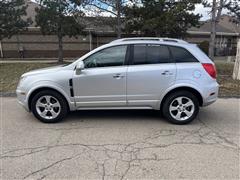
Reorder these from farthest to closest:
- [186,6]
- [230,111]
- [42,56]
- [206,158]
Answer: [42,56] → [186,6] → [230,111] → [206,158]

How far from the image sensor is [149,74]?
4395mm

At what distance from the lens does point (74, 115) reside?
16.7 feet

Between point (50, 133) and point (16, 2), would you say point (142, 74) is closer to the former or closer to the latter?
point (50, 133)

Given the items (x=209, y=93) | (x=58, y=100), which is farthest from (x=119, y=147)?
(x=209, y=93)

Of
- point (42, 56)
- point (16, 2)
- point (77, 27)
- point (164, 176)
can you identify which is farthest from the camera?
point (42, 56)

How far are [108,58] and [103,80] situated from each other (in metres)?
0.49

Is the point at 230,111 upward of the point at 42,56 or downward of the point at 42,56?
downward

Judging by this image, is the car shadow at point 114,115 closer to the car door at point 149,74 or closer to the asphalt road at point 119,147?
the asphalt road at point 119,147

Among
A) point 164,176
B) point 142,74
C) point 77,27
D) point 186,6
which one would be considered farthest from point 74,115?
point 77,27

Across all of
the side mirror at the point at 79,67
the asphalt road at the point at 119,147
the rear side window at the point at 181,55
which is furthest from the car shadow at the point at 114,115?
the rear side window at the point at 181,55

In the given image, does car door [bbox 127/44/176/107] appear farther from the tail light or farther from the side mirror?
the side mirror

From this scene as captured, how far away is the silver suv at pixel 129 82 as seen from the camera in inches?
Answer: 174

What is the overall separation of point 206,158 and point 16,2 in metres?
13.8

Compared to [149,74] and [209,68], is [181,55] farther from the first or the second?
[149,74]
